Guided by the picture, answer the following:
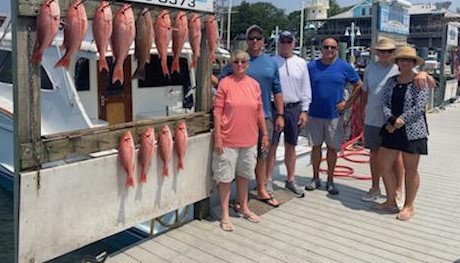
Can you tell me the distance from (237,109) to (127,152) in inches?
40.5

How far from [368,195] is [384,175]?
557 mm

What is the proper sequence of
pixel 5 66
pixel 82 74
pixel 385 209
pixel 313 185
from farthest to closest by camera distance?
1. pixel 5 66
2. pixel 82 74
3. pixel 313 185
4. pixel 385 209

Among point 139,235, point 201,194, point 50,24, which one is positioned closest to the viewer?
point 50,24

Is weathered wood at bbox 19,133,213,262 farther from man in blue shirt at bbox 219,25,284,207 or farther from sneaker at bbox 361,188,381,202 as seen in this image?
sneaker at bbox 361,188,381,202

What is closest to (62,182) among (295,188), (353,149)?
(295,188)

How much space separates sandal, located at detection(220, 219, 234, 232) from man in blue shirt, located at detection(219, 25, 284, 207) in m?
0.71

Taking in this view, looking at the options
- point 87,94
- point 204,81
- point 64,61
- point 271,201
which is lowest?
point 271,201

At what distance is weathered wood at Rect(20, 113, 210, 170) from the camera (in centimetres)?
285

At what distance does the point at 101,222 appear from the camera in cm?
331

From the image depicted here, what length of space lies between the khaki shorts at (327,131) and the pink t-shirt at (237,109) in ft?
4.11

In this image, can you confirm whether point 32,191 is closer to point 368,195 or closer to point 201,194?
Result: point 201,194

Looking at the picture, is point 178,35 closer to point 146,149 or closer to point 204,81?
point 204,81

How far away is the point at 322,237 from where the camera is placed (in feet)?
13.1

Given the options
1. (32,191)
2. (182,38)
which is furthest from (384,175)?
(32,191)
